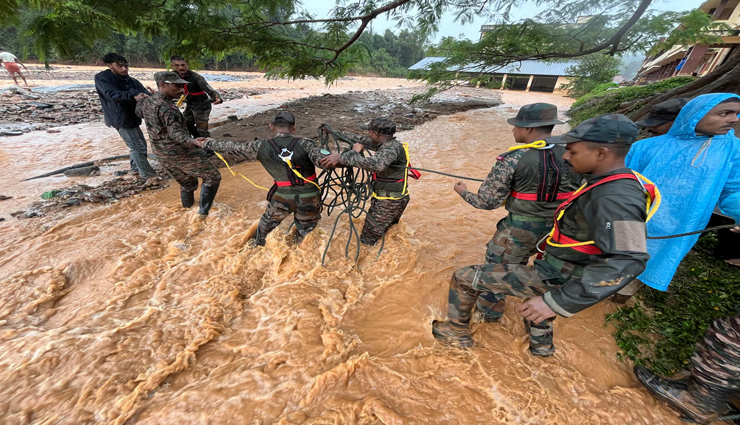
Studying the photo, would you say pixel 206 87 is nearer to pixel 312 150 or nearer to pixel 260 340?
pixel 312 150

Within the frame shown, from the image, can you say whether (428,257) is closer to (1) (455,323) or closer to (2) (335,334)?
(1) (455,323)

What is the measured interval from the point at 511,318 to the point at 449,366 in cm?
93

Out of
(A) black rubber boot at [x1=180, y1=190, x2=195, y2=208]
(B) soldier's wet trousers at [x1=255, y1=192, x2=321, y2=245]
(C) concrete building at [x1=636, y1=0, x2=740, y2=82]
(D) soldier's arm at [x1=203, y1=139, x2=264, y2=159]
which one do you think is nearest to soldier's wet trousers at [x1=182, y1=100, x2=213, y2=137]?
(A) black rubber boot at [x1=180, y1=190, x2=195, y2=208]

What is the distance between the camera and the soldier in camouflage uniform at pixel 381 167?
308 centimetres

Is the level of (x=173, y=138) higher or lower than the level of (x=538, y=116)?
lower

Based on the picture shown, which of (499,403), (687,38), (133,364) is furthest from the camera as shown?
(687,38)

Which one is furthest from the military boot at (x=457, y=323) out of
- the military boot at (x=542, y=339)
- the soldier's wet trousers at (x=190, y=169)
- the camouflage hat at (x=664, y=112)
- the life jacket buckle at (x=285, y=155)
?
the soldier's wet trousers at (x=190, y=169)

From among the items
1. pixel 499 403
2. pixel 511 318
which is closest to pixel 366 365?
pixel 499 403

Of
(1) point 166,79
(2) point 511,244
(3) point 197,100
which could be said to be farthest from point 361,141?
(3) point 197,100

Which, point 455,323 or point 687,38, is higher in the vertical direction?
point 687,38

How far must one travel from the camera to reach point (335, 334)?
8.82 feet

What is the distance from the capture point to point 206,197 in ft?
14.7

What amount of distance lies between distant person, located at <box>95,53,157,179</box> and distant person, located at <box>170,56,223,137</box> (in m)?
0.75

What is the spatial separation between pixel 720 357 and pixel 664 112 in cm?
229
